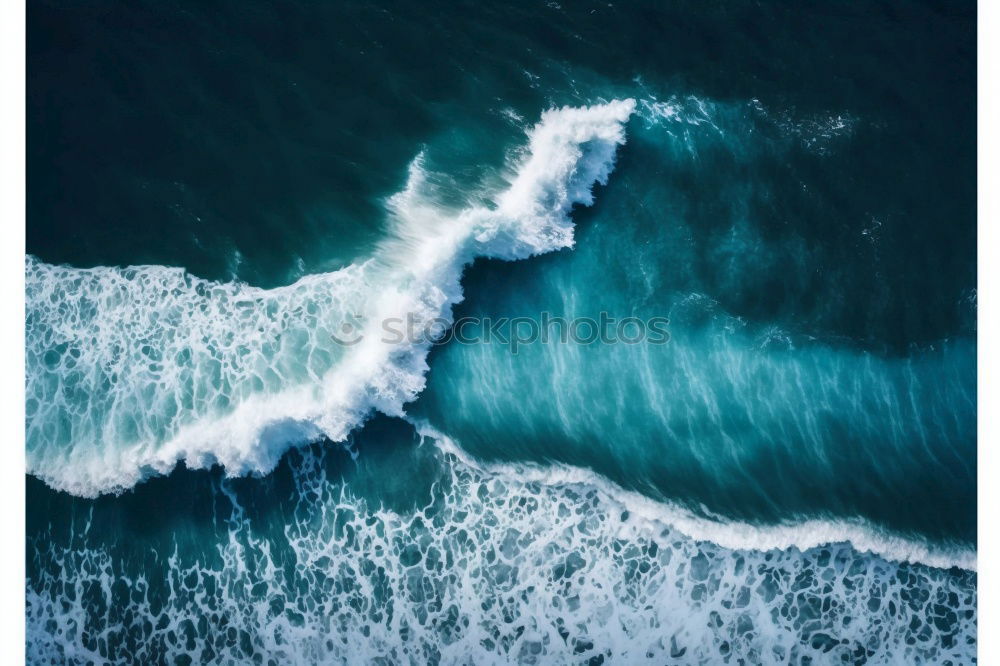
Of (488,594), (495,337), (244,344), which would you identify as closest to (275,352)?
(244,344)

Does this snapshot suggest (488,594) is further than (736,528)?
No

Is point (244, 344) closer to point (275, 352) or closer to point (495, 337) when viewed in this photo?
point (275, 352)

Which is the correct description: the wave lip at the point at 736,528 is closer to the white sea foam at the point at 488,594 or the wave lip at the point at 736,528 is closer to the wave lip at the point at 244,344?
the white sea foam at the point at 488,594

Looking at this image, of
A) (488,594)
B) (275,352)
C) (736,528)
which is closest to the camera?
(488,594)

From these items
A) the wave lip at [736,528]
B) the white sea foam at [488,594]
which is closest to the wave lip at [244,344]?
the white sea foam at [488,594]
